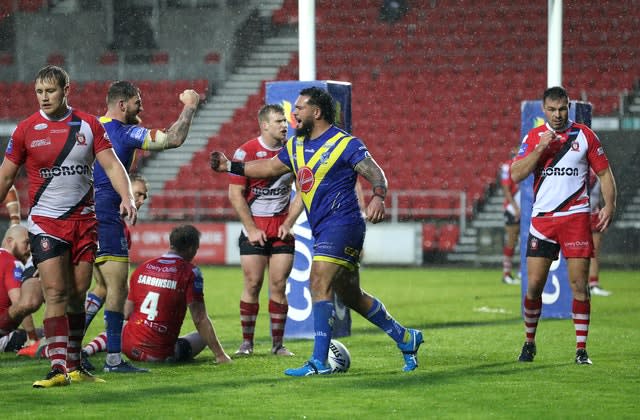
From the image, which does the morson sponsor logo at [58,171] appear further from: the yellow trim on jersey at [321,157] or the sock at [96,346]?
the sock at [96,346]

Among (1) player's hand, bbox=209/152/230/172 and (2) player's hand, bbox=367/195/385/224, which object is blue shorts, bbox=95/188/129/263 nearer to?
(1) player's hand, bbox=209/152/230/172

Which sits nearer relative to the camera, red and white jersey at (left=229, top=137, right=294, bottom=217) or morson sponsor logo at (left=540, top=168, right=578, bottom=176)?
morson sponsor logo at (left=540, top=168, right=578, bottom=176)

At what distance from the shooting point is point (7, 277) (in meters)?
9.16

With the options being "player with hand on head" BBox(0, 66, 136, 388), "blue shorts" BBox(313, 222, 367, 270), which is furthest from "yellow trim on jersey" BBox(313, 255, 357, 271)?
"player with hand on head" BBox(0, 66, 136, 388)

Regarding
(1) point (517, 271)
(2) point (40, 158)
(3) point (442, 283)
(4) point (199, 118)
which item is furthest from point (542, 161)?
(4) point (199, 118)

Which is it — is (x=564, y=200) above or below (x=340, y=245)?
above

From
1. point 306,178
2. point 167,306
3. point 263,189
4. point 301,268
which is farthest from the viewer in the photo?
point 301,268

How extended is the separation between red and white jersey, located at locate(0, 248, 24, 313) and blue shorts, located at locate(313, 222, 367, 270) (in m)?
2.61

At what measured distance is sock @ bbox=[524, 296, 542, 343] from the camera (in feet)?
28.9

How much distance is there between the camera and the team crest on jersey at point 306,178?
785cm

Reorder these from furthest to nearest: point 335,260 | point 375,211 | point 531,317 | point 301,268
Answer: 1. point 301,268
2. point 531,317
3. point 335,260
4. point 375,211

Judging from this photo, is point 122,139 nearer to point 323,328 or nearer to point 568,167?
point 323,328

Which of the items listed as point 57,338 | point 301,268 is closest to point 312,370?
point 57,338

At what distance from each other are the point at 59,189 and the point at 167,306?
1538 mm
